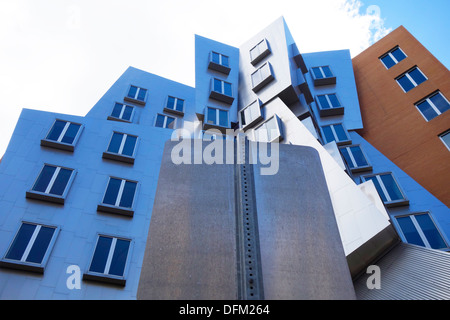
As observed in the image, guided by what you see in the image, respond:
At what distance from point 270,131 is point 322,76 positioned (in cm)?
983

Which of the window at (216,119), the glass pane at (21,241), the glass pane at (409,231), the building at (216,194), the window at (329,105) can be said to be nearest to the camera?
the building at (216,194)

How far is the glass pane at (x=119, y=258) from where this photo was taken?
42.3 feet

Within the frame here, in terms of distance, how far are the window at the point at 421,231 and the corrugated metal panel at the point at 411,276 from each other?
5.18 meters

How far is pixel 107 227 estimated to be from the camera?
14.3m

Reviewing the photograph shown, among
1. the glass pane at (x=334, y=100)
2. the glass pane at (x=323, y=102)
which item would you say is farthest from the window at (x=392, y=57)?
the glass pane at (x=323, y=102)

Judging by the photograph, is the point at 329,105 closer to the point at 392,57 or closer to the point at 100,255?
the point at 392,57

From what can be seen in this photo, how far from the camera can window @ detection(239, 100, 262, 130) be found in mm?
22284

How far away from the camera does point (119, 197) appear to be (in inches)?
607

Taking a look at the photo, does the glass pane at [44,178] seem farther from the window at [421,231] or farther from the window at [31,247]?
the window at [421,231]

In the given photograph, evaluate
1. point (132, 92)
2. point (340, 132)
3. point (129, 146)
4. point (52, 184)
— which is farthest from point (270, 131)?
point (132, 92)

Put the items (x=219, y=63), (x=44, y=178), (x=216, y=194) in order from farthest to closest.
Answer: (x=219, y=63), (x=44, y=178), (x=216, y=194)

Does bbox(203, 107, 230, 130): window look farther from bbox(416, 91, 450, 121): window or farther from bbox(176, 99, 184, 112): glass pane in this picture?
bbox(416, 91, 450, 121): window

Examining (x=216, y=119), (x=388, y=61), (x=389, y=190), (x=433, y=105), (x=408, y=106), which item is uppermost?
(x=388, y=61)
